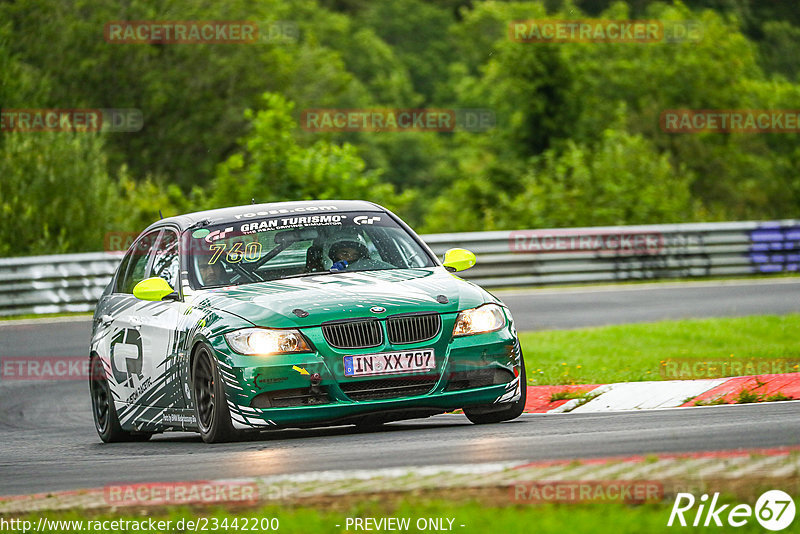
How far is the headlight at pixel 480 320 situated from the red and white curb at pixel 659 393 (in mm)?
1848

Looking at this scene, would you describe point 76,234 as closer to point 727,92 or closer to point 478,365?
point 478,365

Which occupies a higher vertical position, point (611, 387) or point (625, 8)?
point (611, 387)

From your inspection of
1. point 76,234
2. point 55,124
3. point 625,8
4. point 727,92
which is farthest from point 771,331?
point 625,8

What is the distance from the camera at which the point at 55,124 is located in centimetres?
2967

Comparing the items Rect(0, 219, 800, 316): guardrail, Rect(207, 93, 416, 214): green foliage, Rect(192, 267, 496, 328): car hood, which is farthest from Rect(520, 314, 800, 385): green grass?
Rect(207, 93, 416, 214): green foliage

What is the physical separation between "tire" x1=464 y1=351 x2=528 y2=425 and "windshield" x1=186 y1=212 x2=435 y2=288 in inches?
43.1

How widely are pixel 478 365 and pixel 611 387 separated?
2.55 meters

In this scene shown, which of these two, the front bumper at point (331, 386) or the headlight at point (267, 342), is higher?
the headlight at point (267, 342)

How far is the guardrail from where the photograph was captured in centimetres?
2136

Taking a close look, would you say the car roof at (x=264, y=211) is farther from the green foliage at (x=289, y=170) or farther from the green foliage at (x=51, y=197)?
the green foliage at (x=51, y=197)

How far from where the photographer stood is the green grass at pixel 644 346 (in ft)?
40.4

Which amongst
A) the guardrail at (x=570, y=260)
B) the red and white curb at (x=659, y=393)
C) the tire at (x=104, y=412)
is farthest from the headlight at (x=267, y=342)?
the guardrail at (x=570, y=260)

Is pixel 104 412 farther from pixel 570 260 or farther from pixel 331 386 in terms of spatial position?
pixel 570 260

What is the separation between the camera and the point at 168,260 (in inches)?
404
